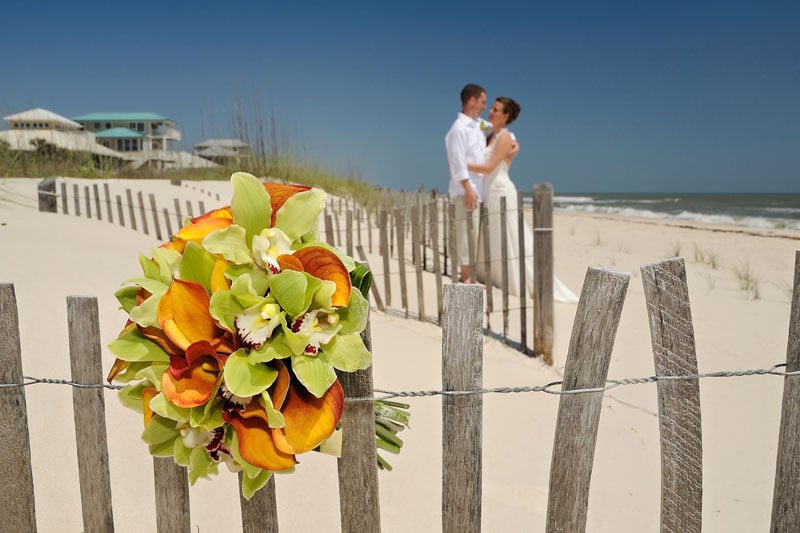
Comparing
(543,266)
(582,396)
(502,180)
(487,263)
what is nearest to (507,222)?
(502,180)

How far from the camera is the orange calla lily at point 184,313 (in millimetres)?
→ 958

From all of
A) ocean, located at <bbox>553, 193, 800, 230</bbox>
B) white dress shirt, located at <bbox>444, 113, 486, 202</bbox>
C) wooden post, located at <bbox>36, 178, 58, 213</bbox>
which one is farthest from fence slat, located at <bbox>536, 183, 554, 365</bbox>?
ocean, located at <bbox>553, 193, 800, 230</bbox>

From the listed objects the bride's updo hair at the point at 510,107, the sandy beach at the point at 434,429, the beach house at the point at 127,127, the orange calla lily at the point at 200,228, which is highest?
the beach house at the point at 127,127

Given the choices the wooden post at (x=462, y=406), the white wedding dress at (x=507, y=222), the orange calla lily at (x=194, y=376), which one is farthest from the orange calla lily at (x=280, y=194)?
the white wedding dress at (x=507, y=222)

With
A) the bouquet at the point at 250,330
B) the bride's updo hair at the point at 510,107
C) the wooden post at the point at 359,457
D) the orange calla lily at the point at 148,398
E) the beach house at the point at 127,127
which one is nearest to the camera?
the bouquet at the point at 250,330

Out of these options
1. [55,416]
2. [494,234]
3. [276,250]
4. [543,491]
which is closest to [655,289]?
[276,250]

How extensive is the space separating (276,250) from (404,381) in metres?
2.68

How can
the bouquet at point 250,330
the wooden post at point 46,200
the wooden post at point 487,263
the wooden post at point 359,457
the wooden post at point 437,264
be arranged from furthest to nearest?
1. the wooden post at point 46,200
2. the wooden post at point 437,264
3. the wooden post at point 487,263
4. the wooden post at point 359,457
5. the bouquet at point 250,330

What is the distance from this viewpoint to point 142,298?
3.51 ft

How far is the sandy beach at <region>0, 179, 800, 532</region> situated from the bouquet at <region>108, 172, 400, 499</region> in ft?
4.77

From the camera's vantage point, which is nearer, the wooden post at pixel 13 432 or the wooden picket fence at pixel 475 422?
the wooden picket fence at pixel 475 422

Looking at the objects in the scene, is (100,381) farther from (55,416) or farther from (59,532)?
(55,416)

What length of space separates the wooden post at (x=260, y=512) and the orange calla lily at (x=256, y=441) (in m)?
0.41

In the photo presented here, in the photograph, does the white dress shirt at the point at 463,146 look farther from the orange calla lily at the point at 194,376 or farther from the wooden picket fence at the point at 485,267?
the orange calla lily at the point at 194,376
